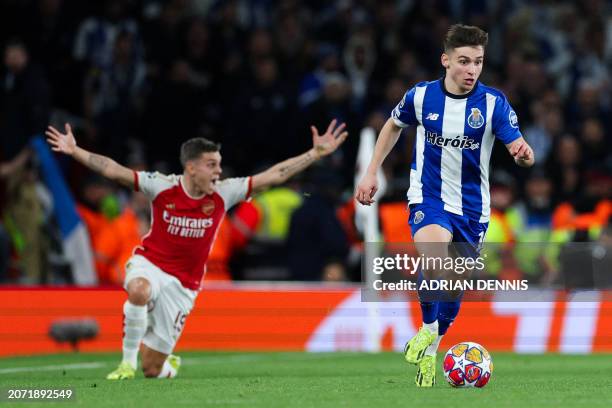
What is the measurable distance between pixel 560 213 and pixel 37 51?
22.4 feet

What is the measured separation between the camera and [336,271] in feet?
53.1

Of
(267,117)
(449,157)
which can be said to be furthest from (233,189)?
(267,117)

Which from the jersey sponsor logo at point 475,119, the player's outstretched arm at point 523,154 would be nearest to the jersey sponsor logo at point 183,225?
the jersey sponsor logo at point 475,119

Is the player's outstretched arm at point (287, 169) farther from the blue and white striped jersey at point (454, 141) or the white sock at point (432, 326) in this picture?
the white sock at point (432, 326)

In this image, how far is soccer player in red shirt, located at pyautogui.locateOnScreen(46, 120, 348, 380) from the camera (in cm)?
1123

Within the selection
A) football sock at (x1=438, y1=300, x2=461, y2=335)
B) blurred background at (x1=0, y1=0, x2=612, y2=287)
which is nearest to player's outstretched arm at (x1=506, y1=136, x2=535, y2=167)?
football sock at (x1=438, y1=300, x2=461, y2=335)

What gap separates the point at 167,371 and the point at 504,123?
12.0 ft

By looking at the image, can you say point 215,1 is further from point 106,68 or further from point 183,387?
point 183,387

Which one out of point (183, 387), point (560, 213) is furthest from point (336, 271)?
point (183, 387)

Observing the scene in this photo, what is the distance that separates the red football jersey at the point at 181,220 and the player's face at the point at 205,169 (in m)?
0.15

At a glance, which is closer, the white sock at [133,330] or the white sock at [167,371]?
the white sock at [133,330]

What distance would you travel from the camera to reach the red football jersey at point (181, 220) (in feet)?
37.3

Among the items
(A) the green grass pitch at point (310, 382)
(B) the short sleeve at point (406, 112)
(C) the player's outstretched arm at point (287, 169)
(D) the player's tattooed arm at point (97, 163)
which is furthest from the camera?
(C) the player's outstretched arm at point (287, 169)

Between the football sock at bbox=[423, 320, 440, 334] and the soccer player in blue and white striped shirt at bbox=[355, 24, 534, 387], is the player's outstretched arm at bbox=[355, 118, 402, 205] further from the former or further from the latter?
the football sock at bbox=[423, 320, 440, 334]
